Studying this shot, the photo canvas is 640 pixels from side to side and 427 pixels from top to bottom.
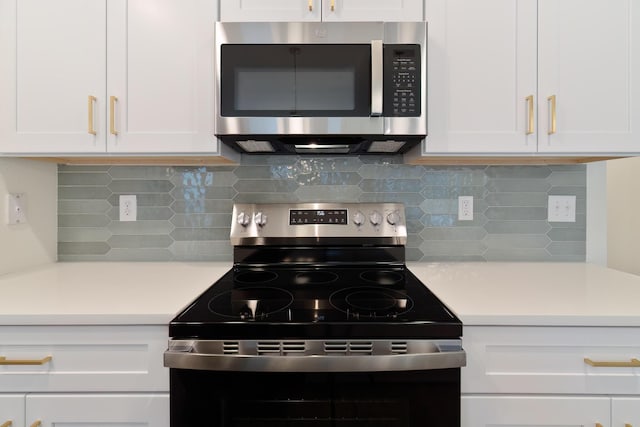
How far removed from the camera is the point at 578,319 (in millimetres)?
977

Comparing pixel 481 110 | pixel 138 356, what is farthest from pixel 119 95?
pixel 481 110

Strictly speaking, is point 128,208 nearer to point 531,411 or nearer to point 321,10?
point 321,10

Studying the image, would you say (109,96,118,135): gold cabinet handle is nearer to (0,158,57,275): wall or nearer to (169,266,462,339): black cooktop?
(0,158,57,275): wall

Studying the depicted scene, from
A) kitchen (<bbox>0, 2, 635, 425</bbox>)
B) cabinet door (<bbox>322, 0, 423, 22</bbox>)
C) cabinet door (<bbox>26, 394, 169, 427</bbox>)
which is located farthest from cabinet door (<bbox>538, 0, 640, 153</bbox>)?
cabinet door (<bbox>26, 394, 169, 427</bbox>)

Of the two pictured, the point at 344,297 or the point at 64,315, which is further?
the point at 344,297

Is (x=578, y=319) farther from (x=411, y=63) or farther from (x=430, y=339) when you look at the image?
→ (x=411, y=63)

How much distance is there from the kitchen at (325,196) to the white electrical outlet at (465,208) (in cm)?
3

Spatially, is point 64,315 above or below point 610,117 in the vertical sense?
below

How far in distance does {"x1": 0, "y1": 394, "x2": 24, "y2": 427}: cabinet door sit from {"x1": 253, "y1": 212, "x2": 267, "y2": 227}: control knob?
911 millimetres

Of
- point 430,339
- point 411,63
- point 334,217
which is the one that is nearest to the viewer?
point 430,339

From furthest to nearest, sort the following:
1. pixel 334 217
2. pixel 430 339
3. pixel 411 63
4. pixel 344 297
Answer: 1. pixel 334 217
2. pixel 411 63
3. pixel 344 297
4. pixel 430 339

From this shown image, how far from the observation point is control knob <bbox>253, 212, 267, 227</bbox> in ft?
5.09

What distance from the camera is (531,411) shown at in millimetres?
995

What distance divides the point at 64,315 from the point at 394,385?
2.96ft
